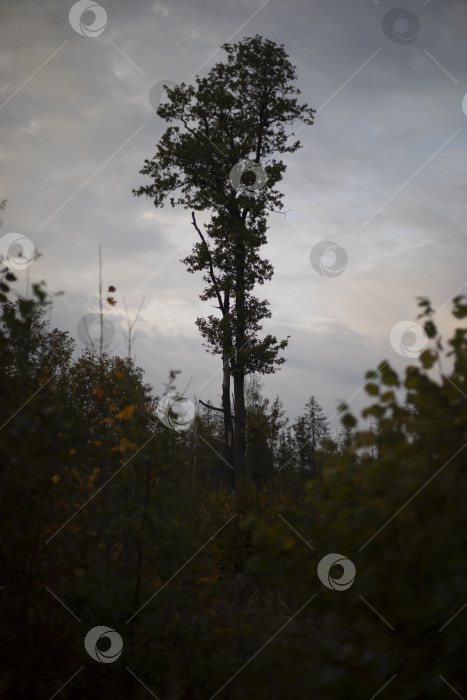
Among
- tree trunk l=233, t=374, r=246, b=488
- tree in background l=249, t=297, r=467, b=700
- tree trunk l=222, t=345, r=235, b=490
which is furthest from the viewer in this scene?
tree trunk l=222, t=345, r=235, b=490

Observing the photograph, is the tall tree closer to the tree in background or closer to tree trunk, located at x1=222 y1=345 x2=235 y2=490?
tree trunk, located at x1=222 y1=345 x2=235 y2=490

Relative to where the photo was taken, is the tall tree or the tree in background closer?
the tree in background

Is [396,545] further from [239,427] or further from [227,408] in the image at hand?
[227,408]

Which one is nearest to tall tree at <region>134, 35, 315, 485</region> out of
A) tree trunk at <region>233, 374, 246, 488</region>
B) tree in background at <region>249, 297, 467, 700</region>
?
tree trunk at <region>233, 374, 246, 488</region>

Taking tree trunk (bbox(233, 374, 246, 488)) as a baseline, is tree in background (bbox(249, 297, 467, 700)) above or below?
below

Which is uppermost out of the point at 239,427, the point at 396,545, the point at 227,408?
the point at 227,408

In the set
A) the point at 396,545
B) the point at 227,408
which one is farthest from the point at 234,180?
the point at 396,545

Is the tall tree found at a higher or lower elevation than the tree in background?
higher

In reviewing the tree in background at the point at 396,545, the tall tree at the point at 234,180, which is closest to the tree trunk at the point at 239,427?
the tall tree at the point at 234,180

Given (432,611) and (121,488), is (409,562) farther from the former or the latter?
(121,488)

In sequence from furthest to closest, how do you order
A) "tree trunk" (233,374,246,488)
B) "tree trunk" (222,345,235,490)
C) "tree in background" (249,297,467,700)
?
"tree trunk" (222,345,235,490), "tree trunk" (233,374,246,488), "tree in background" (249,297,467,700)

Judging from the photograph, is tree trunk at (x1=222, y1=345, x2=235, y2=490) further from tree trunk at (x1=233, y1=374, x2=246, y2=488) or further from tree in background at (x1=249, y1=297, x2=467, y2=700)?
tree in background at (x1=249, y1=297, x2=467, y2=700)

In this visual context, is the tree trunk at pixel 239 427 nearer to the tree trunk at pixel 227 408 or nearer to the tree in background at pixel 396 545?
the tree trunk at pixel 227 408

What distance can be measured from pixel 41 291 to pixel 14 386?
0.85m
